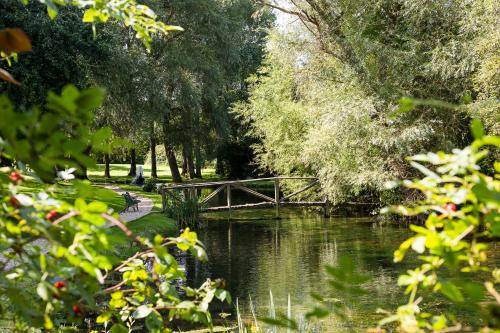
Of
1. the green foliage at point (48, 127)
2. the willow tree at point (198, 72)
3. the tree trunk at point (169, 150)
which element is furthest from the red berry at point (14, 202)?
the tree trunk at point (169, 150)

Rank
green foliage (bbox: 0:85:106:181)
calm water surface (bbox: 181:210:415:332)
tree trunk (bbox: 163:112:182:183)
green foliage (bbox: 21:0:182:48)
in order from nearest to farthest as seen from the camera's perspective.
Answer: green foliage (bbox: 0:85:106:181)
green foliage (bbox: 21:0:182:48)
calm water surface (bbox: 181:210:415:332)
tree trunk (bbox: 163:112:182:183)

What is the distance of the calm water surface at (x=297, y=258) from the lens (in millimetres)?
7234

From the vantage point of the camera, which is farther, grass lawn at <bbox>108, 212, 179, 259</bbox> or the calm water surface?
grass lawn at <bbox>108, 212, 179, 259</bbox>

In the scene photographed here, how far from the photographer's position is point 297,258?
10.3 meters

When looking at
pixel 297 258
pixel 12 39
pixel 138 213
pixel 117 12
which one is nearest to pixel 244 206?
pixel 138 213

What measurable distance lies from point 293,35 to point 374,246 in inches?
259

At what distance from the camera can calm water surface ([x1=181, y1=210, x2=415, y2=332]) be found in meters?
7.23

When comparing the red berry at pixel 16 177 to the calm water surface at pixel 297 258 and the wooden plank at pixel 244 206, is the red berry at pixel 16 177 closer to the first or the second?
the calm water surface at pixel 297 258

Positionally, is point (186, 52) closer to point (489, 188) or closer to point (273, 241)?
point (273, 241)

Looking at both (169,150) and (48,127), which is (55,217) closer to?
(48,127)

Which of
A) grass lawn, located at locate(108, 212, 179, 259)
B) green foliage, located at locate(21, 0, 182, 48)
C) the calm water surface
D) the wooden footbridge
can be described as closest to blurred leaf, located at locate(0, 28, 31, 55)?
green foliage, located at locate(21, 0, 182, 48)

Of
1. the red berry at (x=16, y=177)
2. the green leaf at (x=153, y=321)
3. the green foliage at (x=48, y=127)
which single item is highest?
the green foliage at (x=48, y=127)

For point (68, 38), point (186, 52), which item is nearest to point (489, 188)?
point (68, 38)

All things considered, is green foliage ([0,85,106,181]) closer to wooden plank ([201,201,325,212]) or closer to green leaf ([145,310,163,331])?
green leaf ([145,310,163,331])
